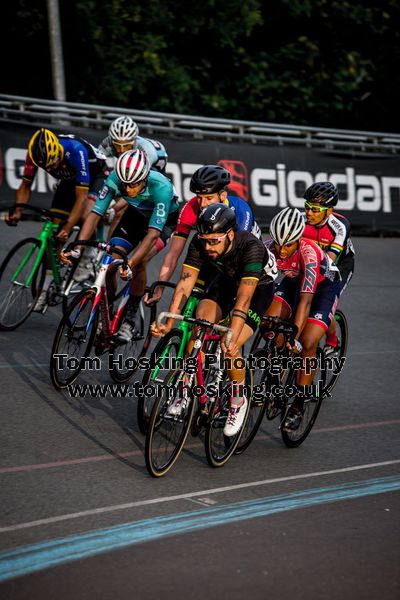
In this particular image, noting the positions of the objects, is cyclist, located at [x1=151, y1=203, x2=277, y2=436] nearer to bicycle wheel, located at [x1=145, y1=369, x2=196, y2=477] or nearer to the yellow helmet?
bicycle wheel, located at [x1=145, y1=369, x2=196, y2=477]

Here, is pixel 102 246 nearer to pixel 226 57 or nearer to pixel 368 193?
pixel 368 193

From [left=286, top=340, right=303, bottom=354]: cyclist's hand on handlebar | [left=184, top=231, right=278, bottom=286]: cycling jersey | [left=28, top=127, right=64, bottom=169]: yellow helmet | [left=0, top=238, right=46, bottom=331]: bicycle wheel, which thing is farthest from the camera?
[left=0, top=238, right=46, bottom=331]: bicycle wheel

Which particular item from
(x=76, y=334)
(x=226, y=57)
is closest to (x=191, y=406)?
(x=76, y=334)

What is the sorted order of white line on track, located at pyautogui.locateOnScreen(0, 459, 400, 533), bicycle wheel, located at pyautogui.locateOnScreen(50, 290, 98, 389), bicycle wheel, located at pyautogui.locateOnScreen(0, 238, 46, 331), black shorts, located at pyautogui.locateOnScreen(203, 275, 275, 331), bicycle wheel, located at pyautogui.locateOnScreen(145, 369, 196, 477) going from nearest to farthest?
1. white line on track, located at pyautogui.locateOnScreen(0, 459, 400, 533)
2. bicycle wheel, located at pyautogui.locateOnScreen(145, 369, 196, 477)
3. black shorts, located at pyautogui.locateOnScreen(203, 275, 275, 331)
4. bicycle wheel, located at pyautogui.locateOnScreen(50, 290, 98, 389)
5. bicycle wheel, located at pyautogui.locateOnScreen(0, 238, 46, 331)

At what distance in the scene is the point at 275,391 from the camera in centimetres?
745

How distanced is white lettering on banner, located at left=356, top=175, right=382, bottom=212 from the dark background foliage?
27.2 feet

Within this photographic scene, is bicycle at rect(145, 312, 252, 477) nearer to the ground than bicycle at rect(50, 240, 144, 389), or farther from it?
nearer to the ground

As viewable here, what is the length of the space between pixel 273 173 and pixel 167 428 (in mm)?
11575

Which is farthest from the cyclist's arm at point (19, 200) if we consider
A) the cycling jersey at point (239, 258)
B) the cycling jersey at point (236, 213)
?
the cycling jersey at point (239, 258)

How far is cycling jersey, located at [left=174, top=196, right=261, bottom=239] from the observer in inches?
301

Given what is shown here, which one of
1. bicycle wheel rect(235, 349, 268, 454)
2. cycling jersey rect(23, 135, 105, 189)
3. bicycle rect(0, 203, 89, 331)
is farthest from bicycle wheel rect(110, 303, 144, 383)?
bicycle wheel rect(235, 349, 268, 454)

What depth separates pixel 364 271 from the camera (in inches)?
625

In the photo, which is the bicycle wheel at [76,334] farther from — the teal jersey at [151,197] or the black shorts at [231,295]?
the black shorts at [231,295]

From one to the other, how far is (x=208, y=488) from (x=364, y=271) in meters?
9.90
